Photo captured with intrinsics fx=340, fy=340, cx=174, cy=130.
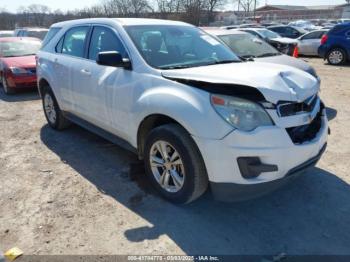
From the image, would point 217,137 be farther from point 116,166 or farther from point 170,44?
point 116,166

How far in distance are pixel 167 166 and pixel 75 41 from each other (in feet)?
8.52

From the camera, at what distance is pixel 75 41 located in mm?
4883

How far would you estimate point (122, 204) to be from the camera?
138 inches

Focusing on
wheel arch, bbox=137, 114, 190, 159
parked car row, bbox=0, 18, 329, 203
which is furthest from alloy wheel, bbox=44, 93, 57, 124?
wheel arch, bbox=137, 114, 190, 159

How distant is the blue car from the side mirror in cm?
1224

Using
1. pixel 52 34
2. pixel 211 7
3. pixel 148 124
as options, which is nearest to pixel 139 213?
pixel 148 124

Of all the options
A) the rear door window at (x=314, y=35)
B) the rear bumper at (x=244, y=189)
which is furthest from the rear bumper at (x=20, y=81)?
the rear door window at (x=314, y=35)

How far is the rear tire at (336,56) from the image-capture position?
13.5 metres

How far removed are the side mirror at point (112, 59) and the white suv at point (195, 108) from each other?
1cm

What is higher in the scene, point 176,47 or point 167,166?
point 176,47

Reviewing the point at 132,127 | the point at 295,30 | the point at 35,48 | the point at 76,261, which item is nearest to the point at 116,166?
the point at 132,127

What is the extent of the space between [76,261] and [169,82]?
175 centimetres

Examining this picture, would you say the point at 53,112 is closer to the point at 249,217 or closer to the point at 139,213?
the point at 139,213

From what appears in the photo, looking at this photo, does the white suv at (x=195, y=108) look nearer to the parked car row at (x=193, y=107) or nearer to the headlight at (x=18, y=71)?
the parked car row at (x=193, y=107)
